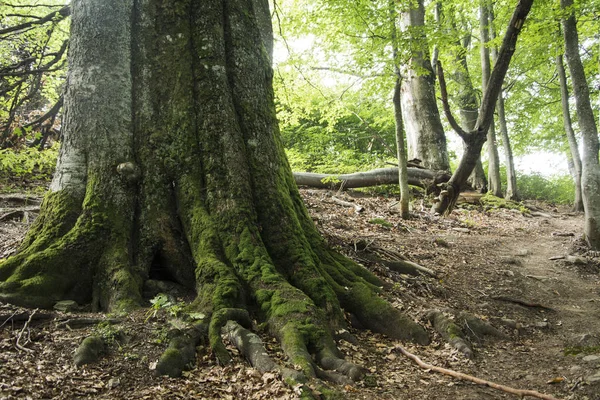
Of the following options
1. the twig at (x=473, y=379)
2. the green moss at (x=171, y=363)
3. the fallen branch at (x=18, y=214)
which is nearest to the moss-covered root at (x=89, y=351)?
the green moss at (x=171, y=363)

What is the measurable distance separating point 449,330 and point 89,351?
326 centimetres

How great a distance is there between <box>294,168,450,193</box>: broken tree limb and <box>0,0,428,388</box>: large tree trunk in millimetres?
8044

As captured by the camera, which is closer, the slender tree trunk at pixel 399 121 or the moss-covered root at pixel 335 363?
the moss-covered root at pixel 335 363

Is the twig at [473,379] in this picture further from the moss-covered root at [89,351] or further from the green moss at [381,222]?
the green moss at [381,222]

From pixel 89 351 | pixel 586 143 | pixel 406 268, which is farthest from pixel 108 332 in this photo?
pixel 586 143

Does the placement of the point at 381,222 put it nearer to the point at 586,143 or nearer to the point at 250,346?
the point at 586,143

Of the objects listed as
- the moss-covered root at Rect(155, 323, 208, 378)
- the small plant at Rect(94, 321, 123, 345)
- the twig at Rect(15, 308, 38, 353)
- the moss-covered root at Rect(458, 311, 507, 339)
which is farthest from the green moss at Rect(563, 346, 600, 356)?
the twig at Rect(15, 308, 38, 353)

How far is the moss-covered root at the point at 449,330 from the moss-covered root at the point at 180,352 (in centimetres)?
238

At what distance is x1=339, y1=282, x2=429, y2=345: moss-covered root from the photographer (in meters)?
4.16

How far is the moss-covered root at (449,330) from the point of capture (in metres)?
3.96

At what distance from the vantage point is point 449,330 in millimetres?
4195

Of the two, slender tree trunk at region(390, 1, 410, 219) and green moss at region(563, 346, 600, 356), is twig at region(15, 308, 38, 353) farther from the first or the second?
slender tree trunk at region(390, 1, 410, 219)

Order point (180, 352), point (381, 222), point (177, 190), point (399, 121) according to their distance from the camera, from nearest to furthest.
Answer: point (180, 352) → point (177, 190) → point (381, 222) → point (399, 121)

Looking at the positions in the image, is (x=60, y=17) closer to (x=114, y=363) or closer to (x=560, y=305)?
(x=114, y=363)
